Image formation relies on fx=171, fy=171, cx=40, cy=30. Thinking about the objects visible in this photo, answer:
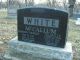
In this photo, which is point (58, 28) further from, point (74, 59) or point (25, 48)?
point (74, 59)

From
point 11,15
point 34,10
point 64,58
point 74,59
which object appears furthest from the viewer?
point 11,15

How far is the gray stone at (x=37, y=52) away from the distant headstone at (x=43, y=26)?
12 centimetres

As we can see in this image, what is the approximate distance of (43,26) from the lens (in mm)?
3852

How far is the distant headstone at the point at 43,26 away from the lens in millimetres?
3688

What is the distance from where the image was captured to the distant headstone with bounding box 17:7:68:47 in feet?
12.1

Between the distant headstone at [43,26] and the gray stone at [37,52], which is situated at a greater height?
the distant headstone at [43,26]

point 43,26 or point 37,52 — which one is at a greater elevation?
point 43,26

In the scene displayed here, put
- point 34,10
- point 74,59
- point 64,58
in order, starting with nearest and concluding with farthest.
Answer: point 64,58 < point 34,10 < point 74,59

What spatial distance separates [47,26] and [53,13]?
0.32 meters

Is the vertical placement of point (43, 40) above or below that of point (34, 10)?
below

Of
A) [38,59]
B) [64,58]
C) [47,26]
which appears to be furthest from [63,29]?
[38,59]

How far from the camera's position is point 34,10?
388cm

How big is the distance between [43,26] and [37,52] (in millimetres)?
599

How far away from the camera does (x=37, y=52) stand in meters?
3.84
